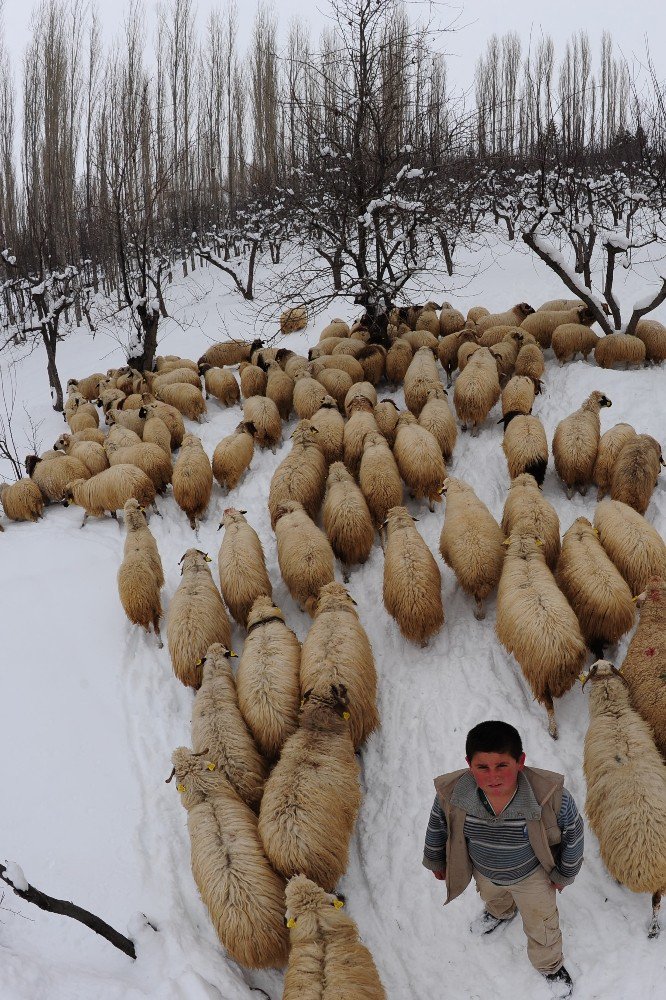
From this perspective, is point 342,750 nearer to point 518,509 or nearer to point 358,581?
point 358,581

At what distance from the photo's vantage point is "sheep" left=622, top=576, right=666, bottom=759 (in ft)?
12.5

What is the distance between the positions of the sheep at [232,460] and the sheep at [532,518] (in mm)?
3773

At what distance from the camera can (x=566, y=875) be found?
2.82m

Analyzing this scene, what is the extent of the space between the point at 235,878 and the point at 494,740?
186cm

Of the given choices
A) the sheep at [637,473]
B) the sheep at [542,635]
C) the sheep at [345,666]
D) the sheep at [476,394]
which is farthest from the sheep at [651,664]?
the sheep at [476,394]

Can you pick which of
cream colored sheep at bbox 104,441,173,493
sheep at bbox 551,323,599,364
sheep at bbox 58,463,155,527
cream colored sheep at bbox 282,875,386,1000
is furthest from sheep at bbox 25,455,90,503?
sheep at bbox 551,323,599,364

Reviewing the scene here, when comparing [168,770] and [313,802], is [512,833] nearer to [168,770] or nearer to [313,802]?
[313,802]

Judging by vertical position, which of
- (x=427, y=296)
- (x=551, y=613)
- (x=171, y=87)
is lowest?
(x=551, y=613)

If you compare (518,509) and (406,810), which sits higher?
(518,509)

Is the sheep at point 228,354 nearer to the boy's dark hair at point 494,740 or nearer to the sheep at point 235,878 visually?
the sheep at point 235,878

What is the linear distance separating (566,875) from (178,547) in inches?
224

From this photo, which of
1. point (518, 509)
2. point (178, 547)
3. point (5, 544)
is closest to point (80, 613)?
point (178, 547)

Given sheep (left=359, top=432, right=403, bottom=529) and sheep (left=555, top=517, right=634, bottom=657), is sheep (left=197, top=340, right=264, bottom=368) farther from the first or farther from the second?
sheep (left=555, top=517, right=634, bottom=657)

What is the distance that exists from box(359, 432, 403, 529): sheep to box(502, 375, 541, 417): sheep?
1.89 meters
